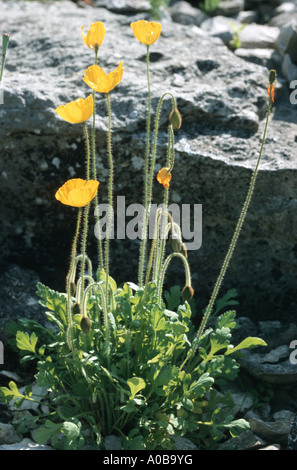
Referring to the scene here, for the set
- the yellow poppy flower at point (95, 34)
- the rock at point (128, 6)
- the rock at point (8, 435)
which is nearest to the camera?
the yellow poppy flower at point (95, 34)

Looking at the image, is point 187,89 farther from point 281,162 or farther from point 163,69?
point 281,162

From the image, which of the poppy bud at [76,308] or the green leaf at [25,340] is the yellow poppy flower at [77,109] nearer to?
the poppy bud at [76,308]

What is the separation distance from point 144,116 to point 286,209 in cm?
85

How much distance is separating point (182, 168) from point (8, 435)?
1.49m

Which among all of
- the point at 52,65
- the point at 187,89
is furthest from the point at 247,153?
the point at 52,65

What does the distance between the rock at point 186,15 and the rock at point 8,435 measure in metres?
3.92

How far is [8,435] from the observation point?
9.32 ft

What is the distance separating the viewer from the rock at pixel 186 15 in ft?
18.9

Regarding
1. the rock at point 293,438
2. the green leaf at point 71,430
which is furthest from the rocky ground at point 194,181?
the green leaf at point 71,430

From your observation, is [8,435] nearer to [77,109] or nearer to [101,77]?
[77,109]

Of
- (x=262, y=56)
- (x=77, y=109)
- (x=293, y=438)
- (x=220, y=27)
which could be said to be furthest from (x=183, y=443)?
(x=220, y=27)

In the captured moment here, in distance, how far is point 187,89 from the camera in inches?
143

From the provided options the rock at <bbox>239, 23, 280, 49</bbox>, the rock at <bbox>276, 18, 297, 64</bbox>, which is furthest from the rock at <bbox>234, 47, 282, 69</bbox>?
the rock at <bbox>239, 23, 280, 49</bbox>
